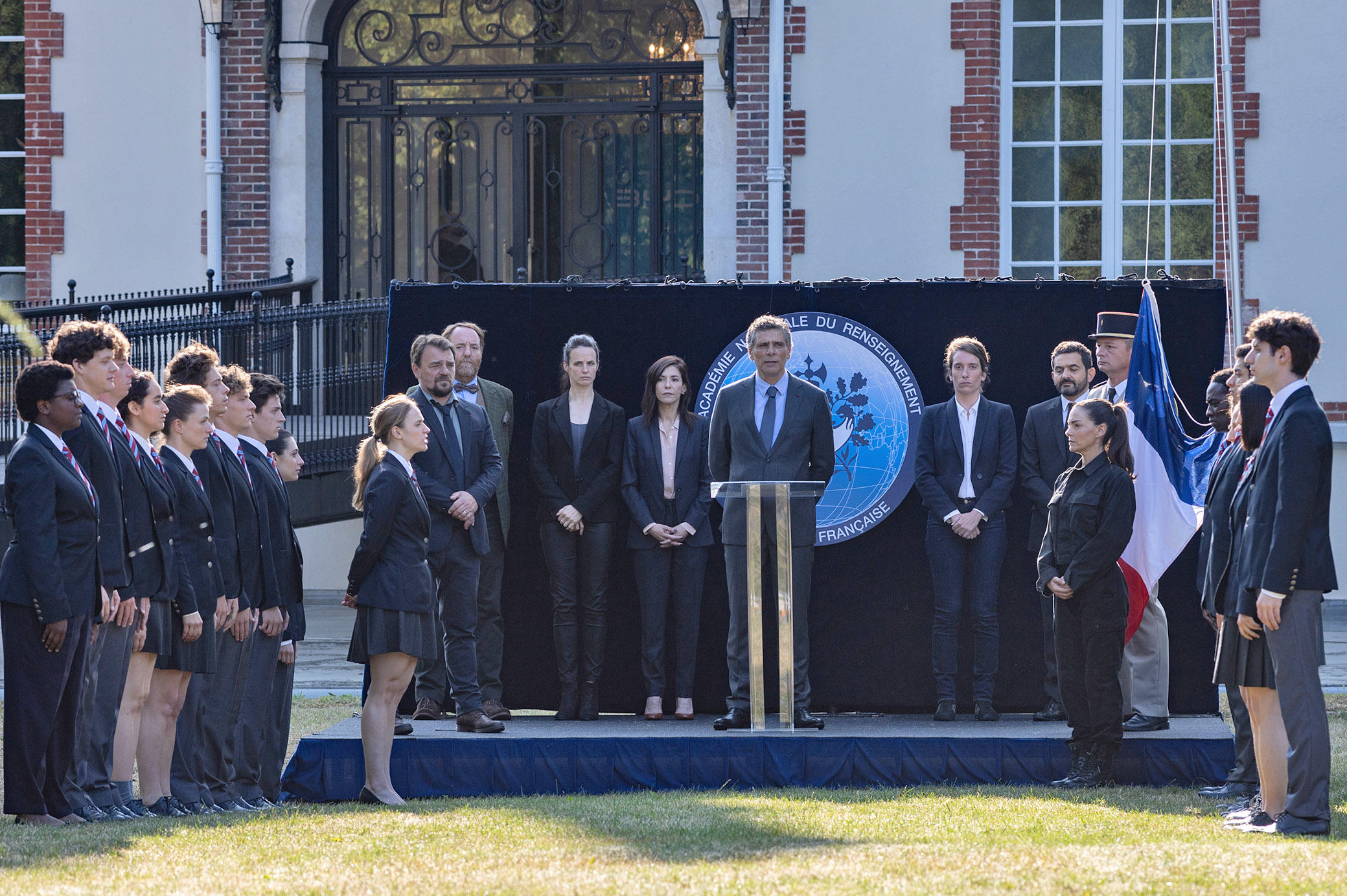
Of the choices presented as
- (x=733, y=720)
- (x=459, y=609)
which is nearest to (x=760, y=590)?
(x=733, y=720)

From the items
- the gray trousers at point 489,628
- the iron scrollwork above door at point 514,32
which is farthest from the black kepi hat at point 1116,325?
the iron scrollwork above door at point 514,32

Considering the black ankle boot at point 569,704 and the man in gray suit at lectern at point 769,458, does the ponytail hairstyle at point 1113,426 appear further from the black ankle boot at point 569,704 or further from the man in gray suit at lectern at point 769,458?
the black ankle boot at point 569,704

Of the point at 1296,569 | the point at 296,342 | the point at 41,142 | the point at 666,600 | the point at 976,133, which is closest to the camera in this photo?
the point at 1296,569

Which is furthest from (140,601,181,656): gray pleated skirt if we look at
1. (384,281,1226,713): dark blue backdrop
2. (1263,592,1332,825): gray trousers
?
(1263,592,1332,825): gray trousers

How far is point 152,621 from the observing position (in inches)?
239

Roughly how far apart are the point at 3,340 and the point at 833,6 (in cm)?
692

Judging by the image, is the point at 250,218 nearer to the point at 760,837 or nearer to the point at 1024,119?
the point at 1024,119

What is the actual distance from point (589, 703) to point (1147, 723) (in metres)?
2.54

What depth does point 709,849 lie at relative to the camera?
5328mm

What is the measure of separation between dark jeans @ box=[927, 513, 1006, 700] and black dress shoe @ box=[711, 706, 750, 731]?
979 mm

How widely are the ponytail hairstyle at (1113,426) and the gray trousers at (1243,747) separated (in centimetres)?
105

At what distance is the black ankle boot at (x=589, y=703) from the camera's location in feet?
25.2

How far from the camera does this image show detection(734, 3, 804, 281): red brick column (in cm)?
1312

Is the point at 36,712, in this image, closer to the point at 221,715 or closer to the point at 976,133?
the point at 221,715
